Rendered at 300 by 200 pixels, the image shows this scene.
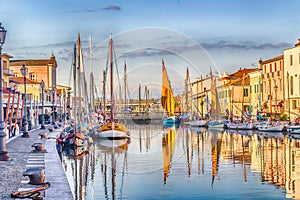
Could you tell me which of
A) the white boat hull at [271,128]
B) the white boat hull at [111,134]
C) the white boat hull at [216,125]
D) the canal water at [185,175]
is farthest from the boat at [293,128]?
the canal water at [185,175]

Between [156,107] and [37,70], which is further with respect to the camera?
[156,107]

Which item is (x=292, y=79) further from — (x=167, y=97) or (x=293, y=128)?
(x=167, y=97)

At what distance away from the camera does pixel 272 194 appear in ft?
59.3

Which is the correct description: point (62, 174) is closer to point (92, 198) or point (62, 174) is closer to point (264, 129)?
point (92, 198)

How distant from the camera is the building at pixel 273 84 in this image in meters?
80.2

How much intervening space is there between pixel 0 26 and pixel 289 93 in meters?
58.0

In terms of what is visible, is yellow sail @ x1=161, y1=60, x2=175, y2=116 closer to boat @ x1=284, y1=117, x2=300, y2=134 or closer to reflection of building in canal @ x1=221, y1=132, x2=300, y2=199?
boat @ x1=284, y1=117, x2=300, y2=134

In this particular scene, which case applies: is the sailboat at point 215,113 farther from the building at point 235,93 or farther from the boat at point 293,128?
the boat at point 293,128

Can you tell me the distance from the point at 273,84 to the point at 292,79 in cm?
1213

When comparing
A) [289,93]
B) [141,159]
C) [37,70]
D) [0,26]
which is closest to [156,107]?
[37,70]

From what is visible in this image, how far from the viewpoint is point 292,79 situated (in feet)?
244

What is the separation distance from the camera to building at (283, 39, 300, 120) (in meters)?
72.3

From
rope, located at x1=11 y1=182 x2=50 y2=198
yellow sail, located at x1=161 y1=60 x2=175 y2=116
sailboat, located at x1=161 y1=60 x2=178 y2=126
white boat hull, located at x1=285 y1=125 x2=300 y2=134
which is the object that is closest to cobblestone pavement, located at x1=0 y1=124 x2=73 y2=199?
rope, located at x1=11 y1=182 x2=50 y2=198

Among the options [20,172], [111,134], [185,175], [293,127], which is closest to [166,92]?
[293,127]
